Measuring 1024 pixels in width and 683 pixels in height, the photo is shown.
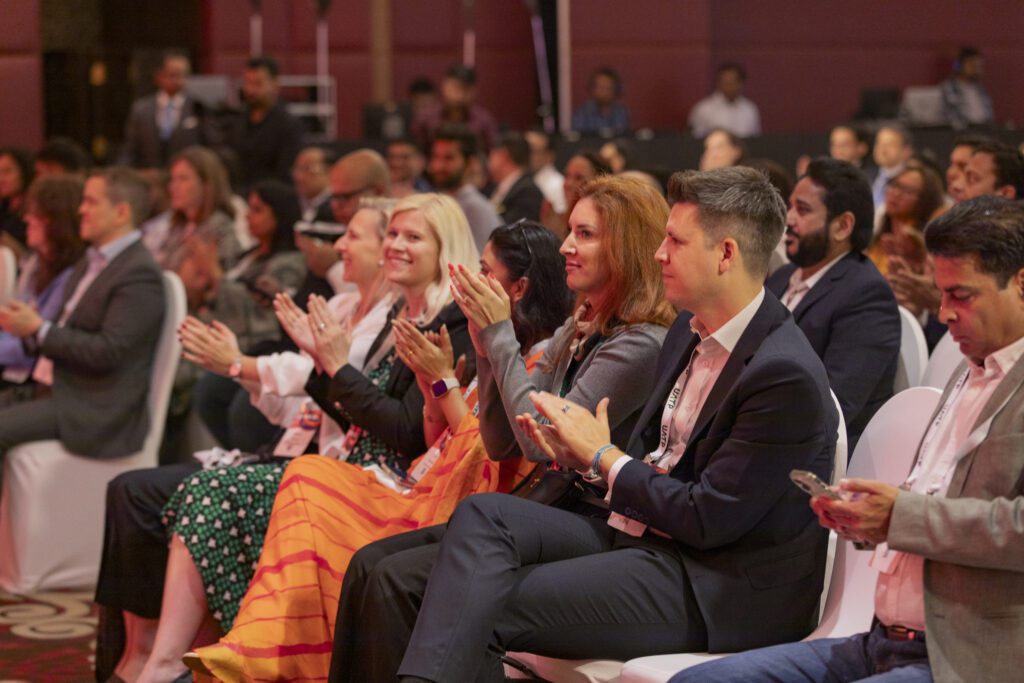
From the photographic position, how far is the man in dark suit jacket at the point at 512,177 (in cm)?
698

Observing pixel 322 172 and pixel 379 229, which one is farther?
pixel 322 172

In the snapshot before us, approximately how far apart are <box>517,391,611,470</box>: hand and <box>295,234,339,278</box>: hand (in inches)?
96.7

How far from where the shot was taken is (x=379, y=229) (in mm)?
4012

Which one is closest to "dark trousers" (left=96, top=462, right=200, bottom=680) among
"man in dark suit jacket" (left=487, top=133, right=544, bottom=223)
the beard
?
the beard

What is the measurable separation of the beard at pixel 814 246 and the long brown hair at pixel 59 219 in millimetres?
2620

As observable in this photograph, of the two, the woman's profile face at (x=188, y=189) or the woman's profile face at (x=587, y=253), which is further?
the woman's profile face at (x=188, y=189)

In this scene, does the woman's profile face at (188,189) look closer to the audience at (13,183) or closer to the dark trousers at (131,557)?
the audience at (13,183)

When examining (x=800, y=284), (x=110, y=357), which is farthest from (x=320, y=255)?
(x=800, y=284)

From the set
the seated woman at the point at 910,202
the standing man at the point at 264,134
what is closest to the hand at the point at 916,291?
the seated woman at the point at 910,202

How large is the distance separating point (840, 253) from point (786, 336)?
1.28 m

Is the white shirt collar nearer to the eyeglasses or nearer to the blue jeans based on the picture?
the blue jeans

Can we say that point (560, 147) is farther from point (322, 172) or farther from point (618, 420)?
point (618, 420)

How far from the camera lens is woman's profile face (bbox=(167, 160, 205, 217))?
649cm

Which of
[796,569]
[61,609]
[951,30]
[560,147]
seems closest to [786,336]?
[796,569]
